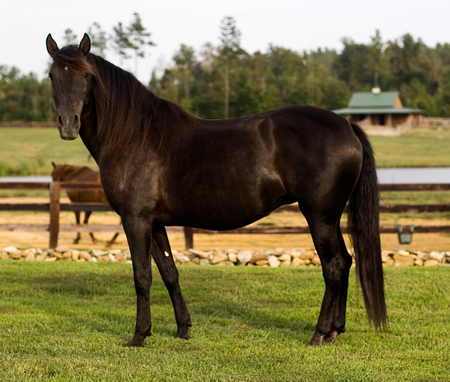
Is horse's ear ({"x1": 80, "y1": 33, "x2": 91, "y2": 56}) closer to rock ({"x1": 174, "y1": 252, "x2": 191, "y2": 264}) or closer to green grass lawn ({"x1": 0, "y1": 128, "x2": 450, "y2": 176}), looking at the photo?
rock ({"x1": 174, "y1": 252, "x2": 191, "y2": 264})

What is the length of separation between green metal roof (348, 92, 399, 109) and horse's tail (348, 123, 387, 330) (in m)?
60.1

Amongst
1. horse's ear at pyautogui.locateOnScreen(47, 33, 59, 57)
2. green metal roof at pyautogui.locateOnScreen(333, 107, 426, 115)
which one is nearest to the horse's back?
horse's ear at pyautogui.locateOnScreen(47, 33, 59, 57)

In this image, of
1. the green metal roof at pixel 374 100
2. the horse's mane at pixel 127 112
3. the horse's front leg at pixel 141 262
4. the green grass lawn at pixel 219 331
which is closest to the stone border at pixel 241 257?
Answer: the green grass lawn at pixel 219 331

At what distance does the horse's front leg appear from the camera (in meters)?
4.07

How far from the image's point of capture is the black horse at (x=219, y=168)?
3992 millimetres

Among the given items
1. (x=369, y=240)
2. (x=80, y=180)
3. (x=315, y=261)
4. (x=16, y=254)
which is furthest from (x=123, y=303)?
(x=80, y=180)

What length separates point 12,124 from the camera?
57.6 meters

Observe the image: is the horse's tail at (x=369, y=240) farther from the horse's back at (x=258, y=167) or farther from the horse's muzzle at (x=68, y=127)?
the horse's muzzle at (x=68, y=127)

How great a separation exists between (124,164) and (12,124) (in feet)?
192

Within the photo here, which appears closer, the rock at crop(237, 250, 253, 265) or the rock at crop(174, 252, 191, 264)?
the rock at crop(237, 250, 253, 265)

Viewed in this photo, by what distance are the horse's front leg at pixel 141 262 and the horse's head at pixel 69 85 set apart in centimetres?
82

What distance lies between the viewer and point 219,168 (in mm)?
4082

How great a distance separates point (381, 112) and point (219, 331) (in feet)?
190

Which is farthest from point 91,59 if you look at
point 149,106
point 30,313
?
point 30,313
